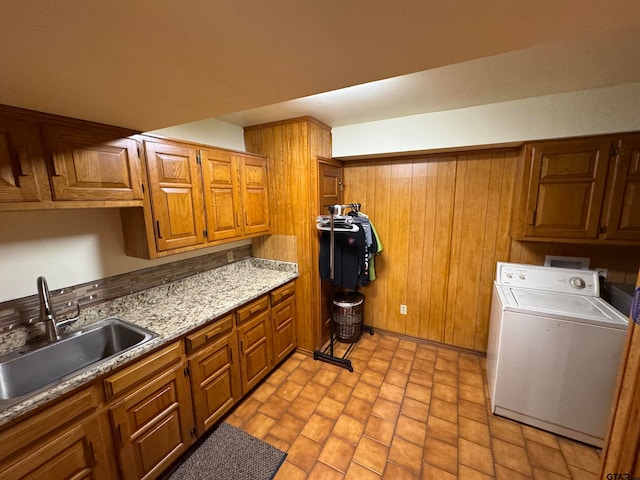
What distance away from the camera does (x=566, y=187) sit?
1.89 meters

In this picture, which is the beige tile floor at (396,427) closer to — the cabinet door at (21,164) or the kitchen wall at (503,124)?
the cabinet door at (21,164)

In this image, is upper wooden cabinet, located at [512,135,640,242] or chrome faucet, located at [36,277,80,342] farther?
upper wooden cabinet, located at [512,135,640,242]

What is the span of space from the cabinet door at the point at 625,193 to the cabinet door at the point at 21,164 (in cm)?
341

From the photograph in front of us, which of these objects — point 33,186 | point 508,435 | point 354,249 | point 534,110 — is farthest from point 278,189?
point 508,435

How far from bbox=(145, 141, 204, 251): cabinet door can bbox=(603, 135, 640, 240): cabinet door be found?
2.96 meters

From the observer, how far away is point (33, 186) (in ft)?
3.82

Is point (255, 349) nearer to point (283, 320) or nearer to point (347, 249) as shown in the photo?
point (283, 320)

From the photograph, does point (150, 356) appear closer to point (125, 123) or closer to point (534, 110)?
point (125, 123)

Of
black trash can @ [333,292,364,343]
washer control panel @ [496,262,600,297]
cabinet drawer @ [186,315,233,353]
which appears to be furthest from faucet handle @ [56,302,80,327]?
washer control panel @ [496,262,600,297]

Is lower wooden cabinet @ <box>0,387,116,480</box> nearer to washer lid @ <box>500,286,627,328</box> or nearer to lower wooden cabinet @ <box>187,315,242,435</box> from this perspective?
lower wooden cabinet @ <box>187,315,242,435</box>

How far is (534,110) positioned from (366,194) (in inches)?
61.1

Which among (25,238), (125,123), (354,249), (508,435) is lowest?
(508,435)

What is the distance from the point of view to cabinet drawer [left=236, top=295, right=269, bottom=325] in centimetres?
189

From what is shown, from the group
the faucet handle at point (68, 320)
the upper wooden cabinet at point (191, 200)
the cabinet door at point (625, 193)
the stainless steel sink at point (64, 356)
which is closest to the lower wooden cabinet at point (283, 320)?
the upper wooden cabinet at point (191, 200)
